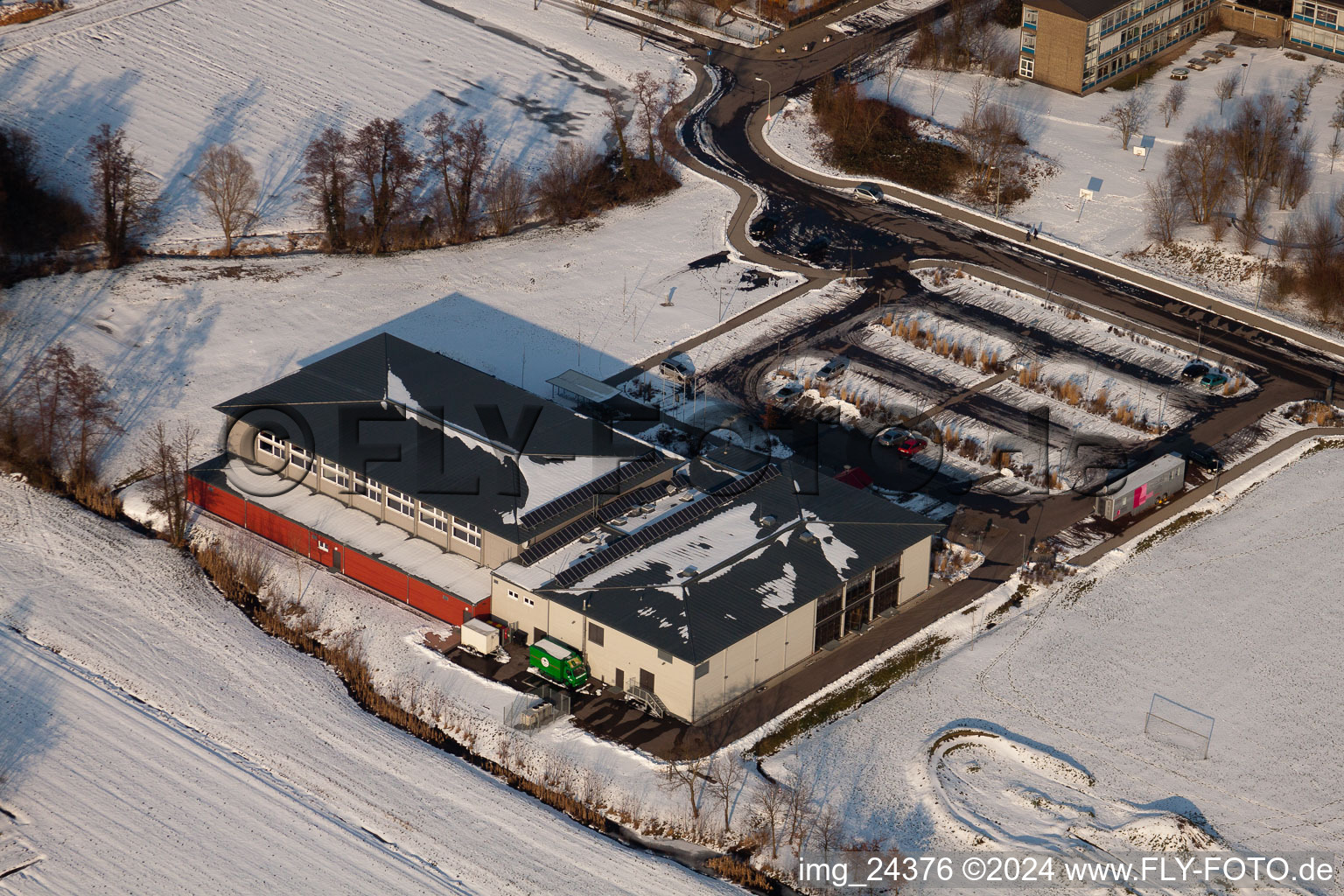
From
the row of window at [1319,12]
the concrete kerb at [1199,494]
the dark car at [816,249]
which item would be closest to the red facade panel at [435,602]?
the concrete kerb at [1199,494]

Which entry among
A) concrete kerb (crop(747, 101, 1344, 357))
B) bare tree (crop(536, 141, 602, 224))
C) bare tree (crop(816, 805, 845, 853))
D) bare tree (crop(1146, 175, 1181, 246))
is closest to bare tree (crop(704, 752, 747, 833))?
bare tree (crop(816, 805, 845, 853))

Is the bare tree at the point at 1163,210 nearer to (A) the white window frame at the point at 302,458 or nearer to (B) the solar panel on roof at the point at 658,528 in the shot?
(B) the solar panel on roof at the point at 658,528

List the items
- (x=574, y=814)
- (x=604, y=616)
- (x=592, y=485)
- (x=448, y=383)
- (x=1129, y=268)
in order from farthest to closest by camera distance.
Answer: (x=1129, y=268) < (x=448, y=383) < (x=592, y=485) < (x=604, y=616) < (x=574, y=814)

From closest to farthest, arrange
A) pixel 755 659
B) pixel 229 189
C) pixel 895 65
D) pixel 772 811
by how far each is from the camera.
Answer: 1. pixel 772 811
2. pixel 755 659
3. pixel 229 189
4. pixel 895 65

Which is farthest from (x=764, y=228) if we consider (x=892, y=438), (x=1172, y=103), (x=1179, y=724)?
(x=1179, y=724)

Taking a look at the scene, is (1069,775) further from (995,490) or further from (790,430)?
(790,430)

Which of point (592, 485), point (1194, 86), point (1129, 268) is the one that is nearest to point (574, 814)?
point (592, 485)

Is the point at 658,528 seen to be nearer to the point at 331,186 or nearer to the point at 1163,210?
the point at 331,186
